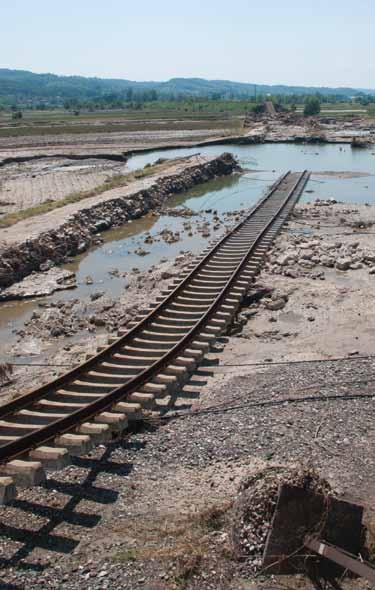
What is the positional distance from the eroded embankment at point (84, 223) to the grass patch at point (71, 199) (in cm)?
131

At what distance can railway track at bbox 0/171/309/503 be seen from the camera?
7.80 metres

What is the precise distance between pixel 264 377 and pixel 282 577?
5083 mm

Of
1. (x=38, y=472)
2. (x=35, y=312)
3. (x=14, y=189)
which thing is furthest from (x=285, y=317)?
(x=14, y=189)

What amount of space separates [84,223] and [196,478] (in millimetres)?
21391

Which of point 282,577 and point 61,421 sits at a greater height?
point 61,421

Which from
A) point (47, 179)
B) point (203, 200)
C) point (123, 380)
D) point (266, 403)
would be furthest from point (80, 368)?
point (47, 179)

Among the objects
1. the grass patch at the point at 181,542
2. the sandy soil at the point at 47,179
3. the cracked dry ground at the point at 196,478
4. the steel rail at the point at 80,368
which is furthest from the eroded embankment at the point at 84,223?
the grass patch at the point at 181,542

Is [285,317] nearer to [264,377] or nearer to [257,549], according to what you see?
[264,377]

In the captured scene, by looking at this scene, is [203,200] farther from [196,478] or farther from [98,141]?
[98,141]

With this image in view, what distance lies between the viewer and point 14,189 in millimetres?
39438

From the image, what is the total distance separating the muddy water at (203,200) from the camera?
20.1 meters

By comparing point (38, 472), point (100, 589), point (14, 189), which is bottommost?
point (100, 589)

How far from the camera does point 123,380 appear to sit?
1072 cm

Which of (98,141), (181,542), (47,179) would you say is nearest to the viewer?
(181,542)
